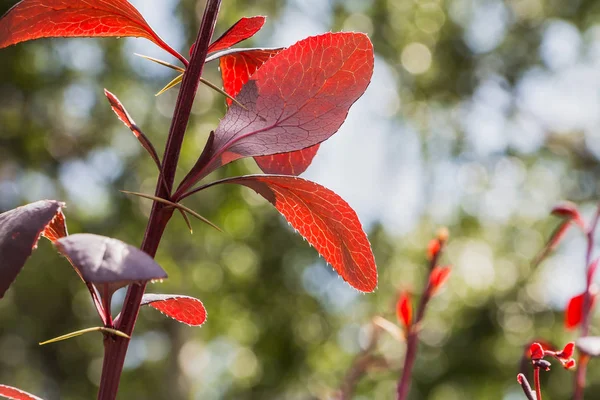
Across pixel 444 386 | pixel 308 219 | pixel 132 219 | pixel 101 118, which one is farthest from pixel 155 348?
pixel 308 219

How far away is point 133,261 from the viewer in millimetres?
179

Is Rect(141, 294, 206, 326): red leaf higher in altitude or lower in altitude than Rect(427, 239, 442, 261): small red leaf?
lower

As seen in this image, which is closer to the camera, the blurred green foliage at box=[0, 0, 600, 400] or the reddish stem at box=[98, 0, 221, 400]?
the reddish stem at box=[98, 0, 221, 400]

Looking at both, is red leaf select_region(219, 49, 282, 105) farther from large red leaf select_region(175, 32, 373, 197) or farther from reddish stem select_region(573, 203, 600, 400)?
reddish stem select_region(573, 203, 600, 400)

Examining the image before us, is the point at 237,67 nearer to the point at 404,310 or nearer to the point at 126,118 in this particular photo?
the point at 126,118

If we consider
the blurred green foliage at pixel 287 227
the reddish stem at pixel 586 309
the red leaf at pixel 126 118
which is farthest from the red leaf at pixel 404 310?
the blurred green foliage at pixel 287 227

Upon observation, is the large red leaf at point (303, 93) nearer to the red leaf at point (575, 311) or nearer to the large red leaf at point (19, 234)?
the large red leaf at point (19, 234)

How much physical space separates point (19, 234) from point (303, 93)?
13 centimetres

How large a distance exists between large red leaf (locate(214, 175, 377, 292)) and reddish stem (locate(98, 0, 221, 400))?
0.04 metres

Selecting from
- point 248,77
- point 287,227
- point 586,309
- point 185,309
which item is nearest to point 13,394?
point 185,309

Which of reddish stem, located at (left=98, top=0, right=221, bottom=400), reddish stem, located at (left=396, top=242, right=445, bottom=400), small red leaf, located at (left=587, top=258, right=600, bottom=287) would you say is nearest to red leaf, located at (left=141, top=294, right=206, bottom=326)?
reddish stem, located at (left=98, top=0, right=221, bottom=400)

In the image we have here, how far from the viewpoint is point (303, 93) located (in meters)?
0.27

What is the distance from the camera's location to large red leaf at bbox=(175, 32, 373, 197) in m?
0.27

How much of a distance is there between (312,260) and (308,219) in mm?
4456
